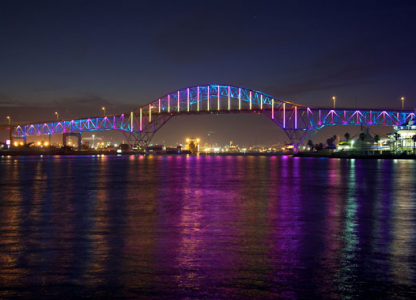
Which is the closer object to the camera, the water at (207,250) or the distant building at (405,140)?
the water at (207,250)

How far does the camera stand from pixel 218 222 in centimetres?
1141

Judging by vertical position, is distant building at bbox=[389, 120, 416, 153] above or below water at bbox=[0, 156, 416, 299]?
above

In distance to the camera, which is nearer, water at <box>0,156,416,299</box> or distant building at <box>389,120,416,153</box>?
water at <box>0,156,416,299</box>

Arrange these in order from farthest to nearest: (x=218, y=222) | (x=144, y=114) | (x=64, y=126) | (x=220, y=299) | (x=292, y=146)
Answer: (x=64, y=126) < (x=144, y=114) < (x=292, y=146) < (x=218, y=222) < (x=220, y=299)

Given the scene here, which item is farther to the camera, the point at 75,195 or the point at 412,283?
the point at 75,195

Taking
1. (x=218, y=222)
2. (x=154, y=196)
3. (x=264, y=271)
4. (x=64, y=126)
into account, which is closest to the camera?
(x=264, y=271)

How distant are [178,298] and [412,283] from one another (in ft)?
11.2

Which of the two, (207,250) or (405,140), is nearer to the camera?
(207,250)

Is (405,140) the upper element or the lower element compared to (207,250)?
upper

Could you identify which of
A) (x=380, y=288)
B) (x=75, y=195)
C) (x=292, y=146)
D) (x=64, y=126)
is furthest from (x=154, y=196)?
(x=64, y=126)

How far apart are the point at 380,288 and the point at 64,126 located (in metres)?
161

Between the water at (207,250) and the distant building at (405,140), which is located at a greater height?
the distant building at (405,140)

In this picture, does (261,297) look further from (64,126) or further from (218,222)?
(64,126)

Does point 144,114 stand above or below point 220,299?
above
